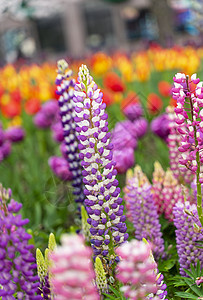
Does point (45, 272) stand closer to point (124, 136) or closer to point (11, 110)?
point (124, 136)

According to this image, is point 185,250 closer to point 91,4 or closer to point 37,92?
point 37,92

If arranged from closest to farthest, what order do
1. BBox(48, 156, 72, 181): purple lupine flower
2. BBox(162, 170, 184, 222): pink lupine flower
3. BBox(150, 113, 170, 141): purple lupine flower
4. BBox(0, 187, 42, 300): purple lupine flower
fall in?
1. BBox(0, 187, 42, 300): purple lupine flower
2. BBox(162, 170, 184, 222): pink lupine flower
3. BBox(48, 156, 72, 181): purple lupine flower
4. BBox(150, 113, 170, 141): purple lupine flower

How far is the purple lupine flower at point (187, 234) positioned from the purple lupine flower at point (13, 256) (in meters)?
0.50

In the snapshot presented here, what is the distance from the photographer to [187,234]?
56.4 inches

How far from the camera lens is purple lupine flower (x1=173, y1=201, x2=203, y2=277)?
1.42 metres

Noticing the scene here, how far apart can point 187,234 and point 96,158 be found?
393mm

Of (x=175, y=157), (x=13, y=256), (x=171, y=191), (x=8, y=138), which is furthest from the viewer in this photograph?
(x=8, y=138)

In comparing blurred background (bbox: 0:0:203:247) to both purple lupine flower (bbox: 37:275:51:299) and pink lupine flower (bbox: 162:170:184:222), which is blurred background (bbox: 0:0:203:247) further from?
purple lupine flower (bbox: 37:275:51:299)

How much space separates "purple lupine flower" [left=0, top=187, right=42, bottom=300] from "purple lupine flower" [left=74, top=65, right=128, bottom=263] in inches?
A: 9.2

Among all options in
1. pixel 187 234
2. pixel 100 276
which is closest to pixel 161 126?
pixel 187 234

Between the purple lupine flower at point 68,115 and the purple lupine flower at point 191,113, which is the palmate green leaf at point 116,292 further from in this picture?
the purple lupine flower at point 68,115

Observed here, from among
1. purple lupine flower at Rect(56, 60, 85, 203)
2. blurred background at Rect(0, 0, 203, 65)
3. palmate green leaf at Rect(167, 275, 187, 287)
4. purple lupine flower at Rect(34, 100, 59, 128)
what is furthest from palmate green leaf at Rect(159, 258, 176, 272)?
blurred background at Rect(0, 0, 203, 65)


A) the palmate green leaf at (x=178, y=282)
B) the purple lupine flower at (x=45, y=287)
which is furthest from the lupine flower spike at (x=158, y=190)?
the purple lupine flower at (x=45, y=287)

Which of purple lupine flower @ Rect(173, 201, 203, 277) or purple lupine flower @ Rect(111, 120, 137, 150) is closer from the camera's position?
purple lupine flower @ Rect(173, 201, 203, 277)
